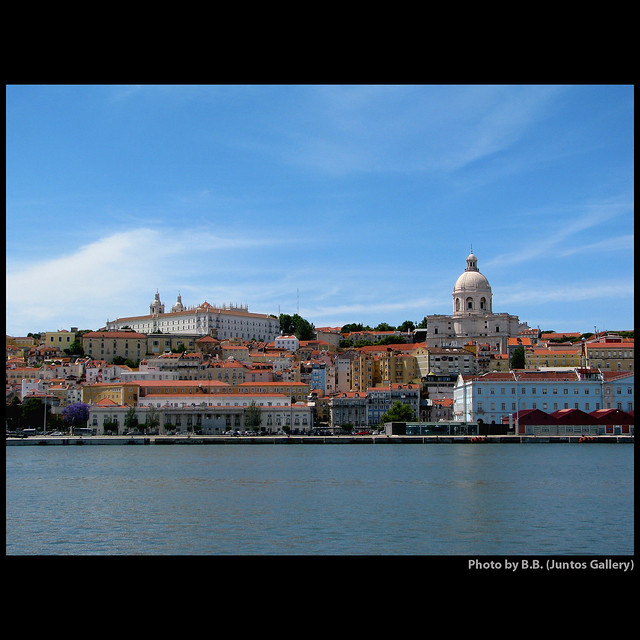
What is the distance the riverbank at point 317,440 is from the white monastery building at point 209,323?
843 inches

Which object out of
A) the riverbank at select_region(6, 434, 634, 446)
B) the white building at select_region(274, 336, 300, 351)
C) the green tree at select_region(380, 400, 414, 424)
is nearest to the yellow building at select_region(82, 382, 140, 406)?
the riverbank at select_region(6, 434, 634, 446)

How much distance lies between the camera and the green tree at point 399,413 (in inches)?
1486

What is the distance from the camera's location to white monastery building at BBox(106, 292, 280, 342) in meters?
55.8

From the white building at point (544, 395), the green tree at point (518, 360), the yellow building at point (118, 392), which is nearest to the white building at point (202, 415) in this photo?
the yellow building at point (118, 392)

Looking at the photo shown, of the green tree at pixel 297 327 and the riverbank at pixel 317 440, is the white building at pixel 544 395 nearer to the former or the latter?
the riverbank at pixel 317 440

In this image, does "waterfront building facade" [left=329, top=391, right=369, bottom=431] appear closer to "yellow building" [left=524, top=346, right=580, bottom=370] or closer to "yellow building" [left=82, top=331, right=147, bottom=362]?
"yellow building" [left=524, top=346, right=580, bottom=370]

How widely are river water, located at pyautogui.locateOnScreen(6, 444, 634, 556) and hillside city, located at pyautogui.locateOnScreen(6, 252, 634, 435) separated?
1508 centimetres

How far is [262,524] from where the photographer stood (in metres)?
9.75

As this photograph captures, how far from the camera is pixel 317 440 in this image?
34.0 meters
